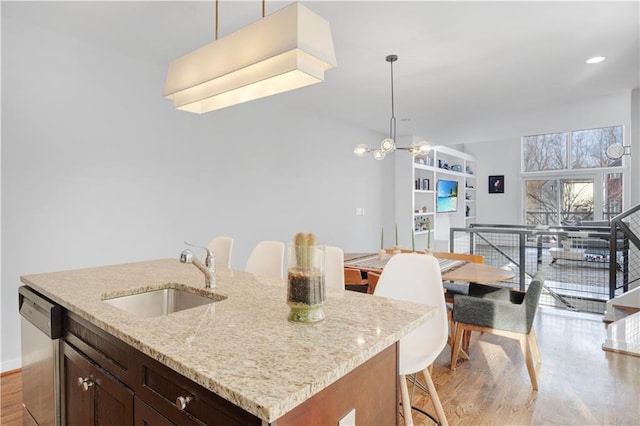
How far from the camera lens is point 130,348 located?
1.14m

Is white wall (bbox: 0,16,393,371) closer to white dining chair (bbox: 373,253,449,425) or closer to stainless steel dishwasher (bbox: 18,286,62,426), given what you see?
stainless steel dishwasher (bbox: 18,286,62,426)

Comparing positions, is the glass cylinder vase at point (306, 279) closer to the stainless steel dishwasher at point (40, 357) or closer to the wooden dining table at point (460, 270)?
the stainless steel dishwasher at point (40, 357)

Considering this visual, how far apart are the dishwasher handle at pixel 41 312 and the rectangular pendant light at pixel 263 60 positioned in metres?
1.12

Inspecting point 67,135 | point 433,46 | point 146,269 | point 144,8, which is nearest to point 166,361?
point 146,269

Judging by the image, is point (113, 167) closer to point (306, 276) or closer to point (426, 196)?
point (306, 276)

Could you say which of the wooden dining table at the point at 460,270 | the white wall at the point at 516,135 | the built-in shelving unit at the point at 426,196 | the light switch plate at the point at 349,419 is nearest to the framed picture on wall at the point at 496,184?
the white wall at the point at 516,135

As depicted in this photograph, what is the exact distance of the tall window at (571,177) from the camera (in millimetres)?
8273

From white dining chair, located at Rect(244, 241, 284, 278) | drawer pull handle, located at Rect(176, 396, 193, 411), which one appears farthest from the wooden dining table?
drawer pull handle, located at Rect(176, 396, 193, 411)

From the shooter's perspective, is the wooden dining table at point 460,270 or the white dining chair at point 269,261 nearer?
the white dining chair at point 269,261

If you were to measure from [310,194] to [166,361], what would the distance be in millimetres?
4094

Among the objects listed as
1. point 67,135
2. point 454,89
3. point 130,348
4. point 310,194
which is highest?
point 454,89

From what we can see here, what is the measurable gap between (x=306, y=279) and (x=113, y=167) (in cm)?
259

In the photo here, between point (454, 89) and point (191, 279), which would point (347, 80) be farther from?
point (191, 279)

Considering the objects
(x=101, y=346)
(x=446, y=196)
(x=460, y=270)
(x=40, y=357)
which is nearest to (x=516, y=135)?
(x=446, y=196)
